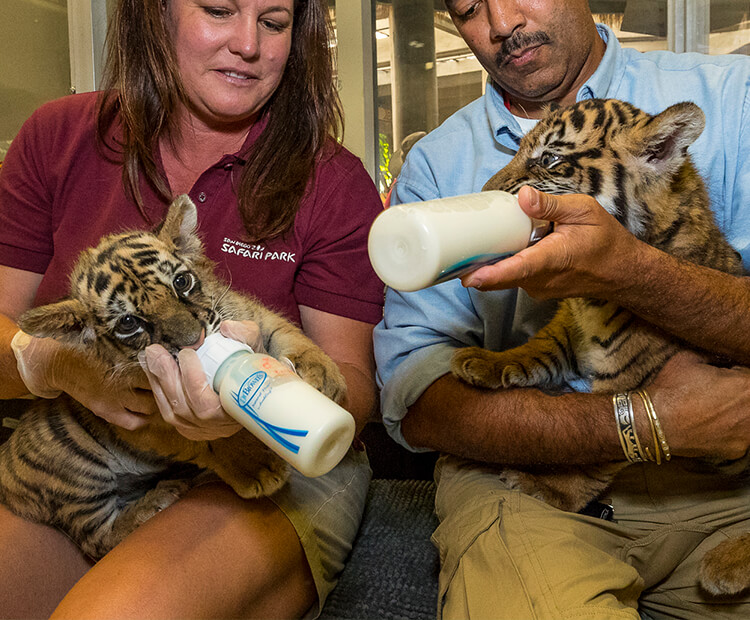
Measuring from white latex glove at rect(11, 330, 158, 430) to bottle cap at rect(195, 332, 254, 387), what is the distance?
15.8 inches

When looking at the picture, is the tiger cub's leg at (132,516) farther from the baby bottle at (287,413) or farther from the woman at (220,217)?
the baby bottle at (287,413)

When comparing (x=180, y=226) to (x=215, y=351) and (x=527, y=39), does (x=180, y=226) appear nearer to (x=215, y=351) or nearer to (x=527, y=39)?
(x=215, y=351)

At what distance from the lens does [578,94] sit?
1826 millimetres

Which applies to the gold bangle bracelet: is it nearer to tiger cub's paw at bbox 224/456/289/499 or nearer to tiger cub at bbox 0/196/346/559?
tiger cub at bbox 0/196/346/559

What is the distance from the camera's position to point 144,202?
6.03 ft

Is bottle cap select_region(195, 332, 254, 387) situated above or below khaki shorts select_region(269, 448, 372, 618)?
above

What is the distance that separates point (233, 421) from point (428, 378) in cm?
69

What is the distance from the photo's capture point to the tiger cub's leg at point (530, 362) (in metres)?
1.66

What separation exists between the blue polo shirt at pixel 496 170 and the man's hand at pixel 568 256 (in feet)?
1.70

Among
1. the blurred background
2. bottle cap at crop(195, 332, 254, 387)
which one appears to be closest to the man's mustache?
bottle cap at crop(195, 332, 254, 387)

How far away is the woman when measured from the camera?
5.24ft

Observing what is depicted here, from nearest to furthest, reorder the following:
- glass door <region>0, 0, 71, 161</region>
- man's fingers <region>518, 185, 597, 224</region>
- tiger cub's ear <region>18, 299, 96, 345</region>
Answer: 1. man's fingers <region>518, 185, 597, 224</region>
2. tiger cub's ear <region>18, 299, 96, 345</region>
3. glass door <region>0, 0, 71, 161</region>

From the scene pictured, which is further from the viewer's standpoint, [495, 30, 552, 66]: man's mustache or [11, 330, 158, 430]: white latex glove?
[495, 30, 552, 66]: man's mustache

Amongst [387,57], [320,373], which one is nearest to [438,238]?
[320,373]
